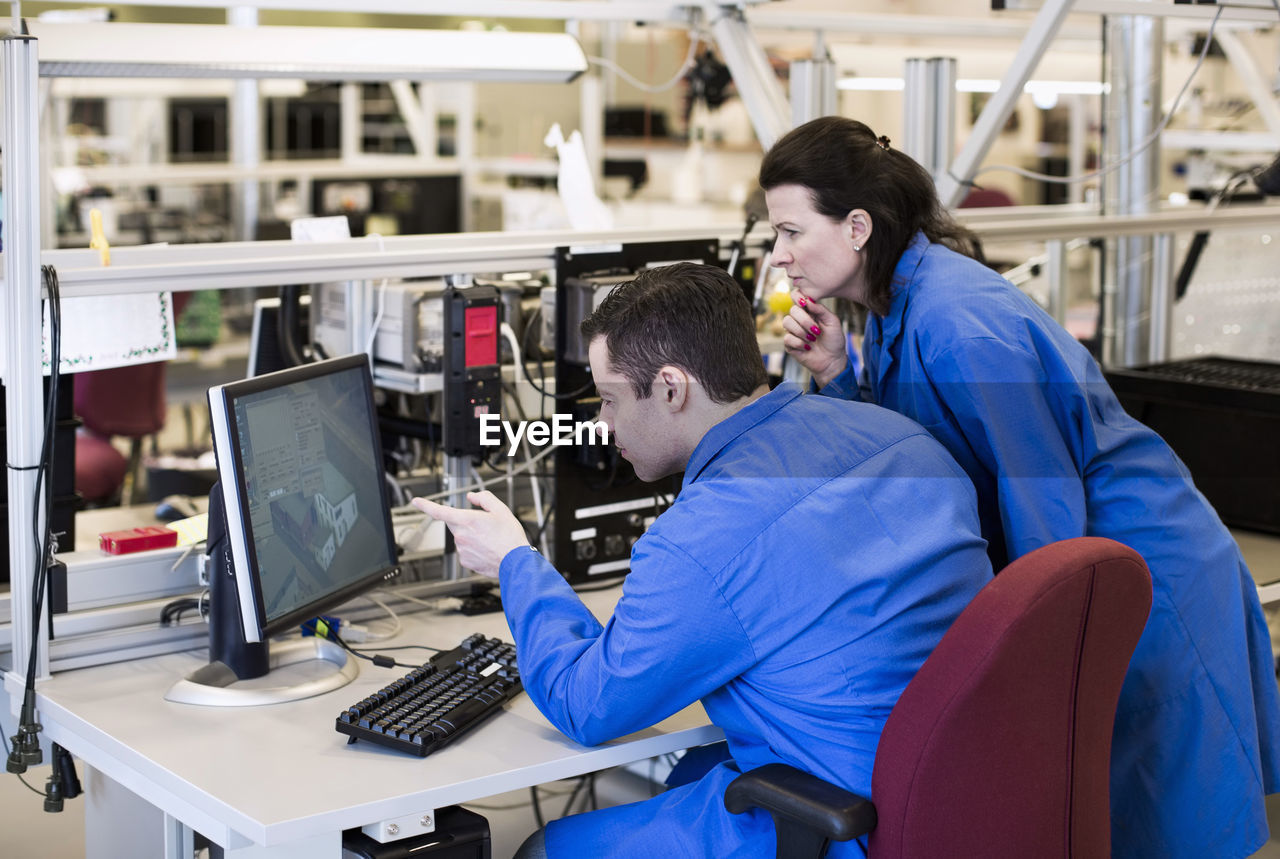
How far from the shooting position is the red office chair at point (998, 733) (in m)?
1.36

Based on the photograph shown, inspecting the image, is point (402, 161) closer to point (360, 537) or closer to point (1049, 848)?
point (360, 537)

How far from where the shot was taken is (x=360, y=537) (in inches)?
74.9

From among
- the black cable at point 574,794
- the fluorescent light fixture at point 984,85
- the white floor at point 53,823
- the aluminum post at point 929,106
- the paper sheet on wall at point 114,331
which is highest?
the fluorescent light fixture at point 984,85

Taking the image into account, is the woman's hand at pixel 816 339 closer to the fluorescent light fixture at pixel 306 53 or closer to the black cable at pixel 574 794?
the fluorescent light fixture at pixel 306 53

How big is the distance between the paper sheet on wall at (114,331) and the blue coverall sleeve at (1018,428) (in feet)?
3.52

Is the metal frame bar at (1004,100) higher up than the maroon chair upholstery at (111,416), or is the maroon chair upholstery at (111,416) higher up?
the metal frame bar at (1004,100)

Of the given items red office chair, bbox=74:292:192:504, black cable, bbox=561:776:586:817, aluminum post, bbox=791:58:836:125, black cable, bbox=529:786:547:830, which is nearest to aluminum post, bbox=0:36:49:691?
black cable, bbox=529:786:547:830

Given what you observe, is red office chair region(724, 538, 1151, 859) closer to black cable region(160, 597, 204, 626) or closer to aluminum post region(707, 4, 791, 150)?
black cable region(160, 597, 204, 626)

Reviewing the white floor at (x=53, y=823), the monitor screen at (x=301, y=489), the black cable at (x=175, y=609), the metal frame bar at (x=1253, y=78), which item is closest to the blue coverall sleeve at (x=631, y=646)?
the monitor screen at (x=301, y=489)

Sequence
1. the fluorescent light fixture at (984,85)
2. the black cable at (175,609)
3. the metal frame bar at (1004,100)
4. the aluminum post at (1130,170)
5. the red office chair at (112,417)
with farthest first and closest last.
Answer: the red office chair at (112,417), the fluorescent light fixture at (984,85), the aluminum post at (1130,170), the metal frame bar at (1004,100), the black cable at (175,609)

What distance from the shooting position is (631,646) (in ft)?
4.80

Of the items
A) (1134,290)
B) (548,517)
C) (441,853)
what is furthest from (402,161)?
(441,853)

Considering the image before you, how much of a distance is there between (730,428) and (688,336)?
0.38 ft

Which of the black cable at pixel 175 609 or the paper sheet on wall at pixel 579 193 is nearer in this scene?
the black cable at pixel 175 609
